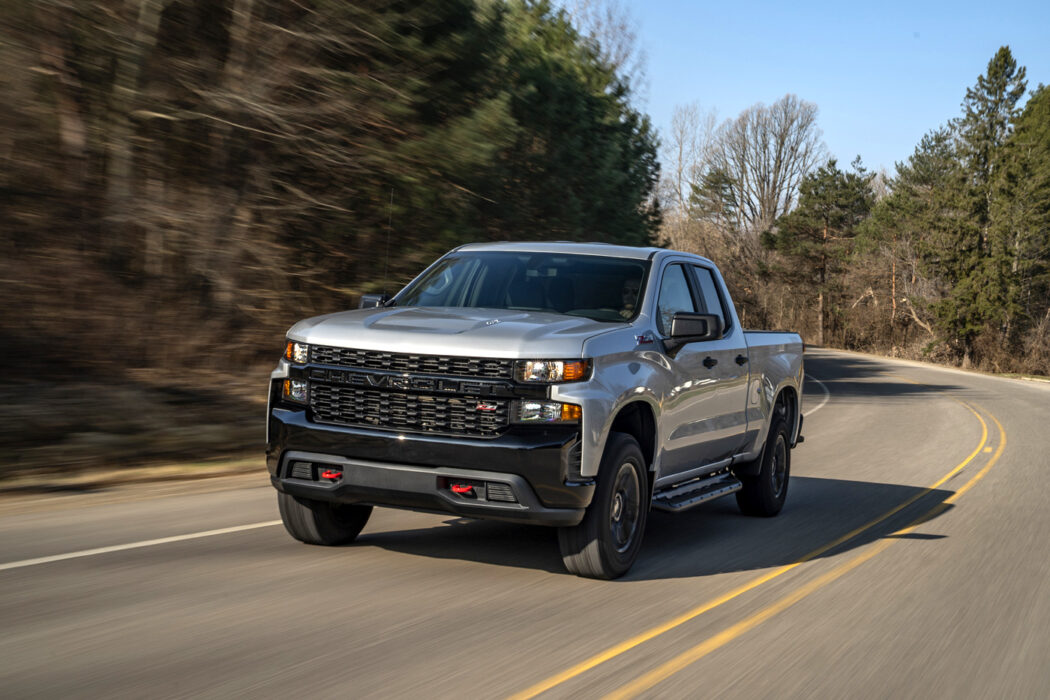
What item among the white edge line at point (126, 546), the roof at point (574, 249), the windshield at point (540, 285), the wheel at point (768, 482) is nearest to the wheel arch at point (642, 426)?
the windshield at point (540, 285)

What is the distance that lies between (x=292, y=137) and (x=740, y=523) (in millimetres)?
8440

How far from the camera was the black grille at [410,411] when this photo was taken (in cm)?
602

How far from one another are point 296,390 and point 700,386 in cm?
287

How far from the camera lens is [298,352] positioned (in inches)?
255

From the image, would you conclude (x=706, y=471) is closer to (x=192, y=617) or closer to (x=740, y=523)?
(x=740, y=523)

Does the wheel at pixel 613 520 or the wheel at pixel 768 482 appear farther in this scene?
the wheel at pixel 768 482

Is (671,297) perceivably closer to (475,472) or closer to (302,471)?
(475,472)

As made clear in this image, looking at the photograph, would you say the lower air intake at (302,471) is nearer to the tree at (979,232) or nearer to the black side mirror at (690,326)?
the black side mirror at (690,326)

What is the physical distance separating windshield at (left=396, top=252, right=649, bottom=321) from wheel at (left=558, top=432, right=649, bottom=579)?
101 cm

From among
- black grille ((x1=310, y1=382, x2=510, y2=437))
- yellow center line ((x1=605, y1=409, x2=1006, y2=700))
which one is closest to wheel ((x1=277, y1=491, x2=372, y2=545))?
black grille ((x1=310, y1=382, x2=510, y2=437))


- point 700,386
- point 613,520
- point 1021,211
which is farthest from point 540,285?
point 1021,211

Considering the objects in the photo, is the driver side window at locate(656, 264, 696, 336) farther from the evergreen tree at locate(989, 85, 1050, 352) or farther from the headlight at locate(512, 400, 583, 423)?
the evergreen tree at locate(989, 85, 1050, 352)

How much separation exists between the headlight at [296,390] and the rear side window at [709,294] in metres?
3.39

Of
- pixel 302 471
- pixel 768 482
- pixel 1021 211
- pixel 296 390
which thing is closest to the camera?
pixel 302 471
